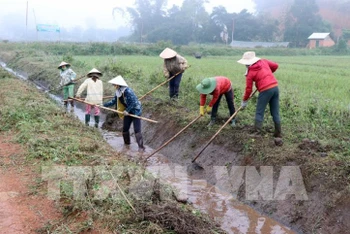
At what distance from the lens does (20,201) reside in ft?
14.1

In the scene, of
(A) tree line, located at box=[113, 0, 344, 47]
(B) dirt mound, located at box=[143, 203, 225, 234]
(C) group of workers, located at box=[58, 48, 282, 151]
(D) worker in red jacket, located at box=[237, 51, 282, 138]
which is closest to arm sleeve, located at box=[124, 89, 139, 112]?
(C) group of workers, located at box=[58, 48, 282, 151]

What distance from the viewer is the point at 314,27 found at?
51.2m

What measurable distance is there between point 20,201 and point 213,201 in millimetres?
2703

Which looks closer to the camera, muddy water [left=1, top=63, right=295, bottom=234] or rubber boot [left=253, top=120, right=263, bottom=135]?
muddy water [left=1, top=63, right=295, bottom=234]

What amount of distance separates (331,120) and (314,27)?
48.5m

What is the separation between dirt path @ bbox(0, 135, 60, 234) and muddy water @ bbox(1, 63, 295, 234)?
1.66 metres

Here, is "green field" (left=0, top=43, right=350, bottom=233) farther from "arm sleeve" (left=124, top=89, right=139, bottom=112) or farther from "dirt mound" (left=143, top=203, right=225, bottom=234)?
"dirt mound" (left=143, top=203, right=225, bottom=234)

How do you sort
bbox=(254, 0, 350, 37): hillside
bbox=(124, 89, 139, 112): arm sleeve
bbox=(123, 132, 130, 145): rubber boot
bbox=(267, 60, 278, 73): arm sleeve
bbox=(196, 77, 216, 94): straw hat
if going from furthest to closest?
1. bbox=(254, 0, 350, 37): hillside
2. bbox=(123, 132, 130, 145): rubber boot
3. bbox=(124, 89, 139, 112): arm sleeve
4. bbox=(196, 77, 216, 94): straw hat
5. bbox=(267, 60, 278, 73): arm sleeve

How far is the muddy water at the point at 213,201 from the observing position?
4.94 m

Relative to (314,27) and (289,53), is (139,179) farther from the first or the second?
(314,27)

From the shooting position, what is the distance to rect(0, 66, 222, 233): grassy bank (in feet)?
12.3

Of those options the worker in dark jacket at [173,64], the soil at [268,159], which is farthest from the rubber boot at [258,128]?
the worker in dark jacket at [173,64]

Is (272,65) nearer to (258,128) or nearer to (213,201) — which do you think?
(258,128)

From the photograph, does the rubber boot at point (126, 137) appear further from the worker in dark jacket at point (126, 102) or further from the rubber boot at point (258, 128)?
the rubber boot at point (258, 128)
